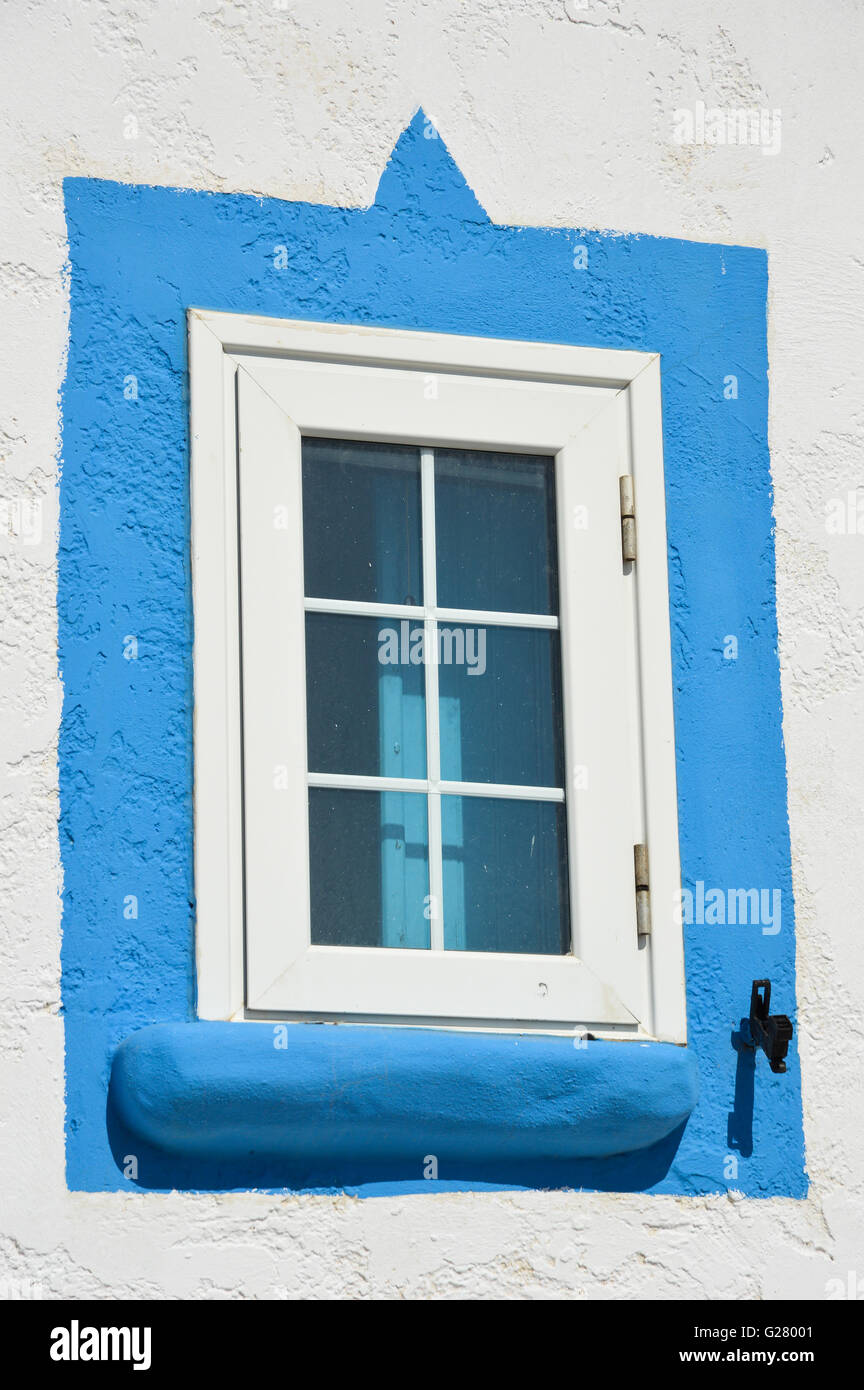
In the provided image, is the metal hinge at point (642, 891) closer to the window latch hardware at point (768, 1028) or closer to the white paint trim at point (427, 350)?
the window latch hardware at point (768, 1028)

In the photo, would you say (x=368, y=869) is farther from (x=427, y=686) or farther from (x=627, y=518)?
(x=627, y=518)

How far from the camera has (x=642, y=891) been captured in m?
4.15

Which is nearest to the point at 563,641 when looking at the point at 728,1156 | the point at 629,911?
the point at 629,911

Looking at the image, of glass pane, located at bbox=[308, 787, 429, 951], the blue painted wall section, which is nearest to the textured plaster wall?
the blue painted wall section

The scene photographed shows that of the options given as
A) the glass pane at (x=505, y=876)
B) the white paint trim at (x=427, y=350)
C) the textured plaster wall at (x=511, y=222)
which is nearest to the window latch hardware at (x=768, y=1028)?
the textured plaster wall at (x=511, y=222)

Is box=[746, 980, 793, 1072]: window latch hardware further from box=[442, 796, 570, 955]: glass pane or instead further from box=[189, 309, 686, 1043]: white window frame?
box=[442, 796, 570, 955]: glass pane

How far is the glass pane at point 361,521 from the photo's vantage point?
13.8 feet

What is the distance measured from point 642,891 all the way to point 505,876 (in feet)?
0.86

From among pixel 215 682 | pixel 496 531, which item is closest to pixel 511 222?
pixel 496 531

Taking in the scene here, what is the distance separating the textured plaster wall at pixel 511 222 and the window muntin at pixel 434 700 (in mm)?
496

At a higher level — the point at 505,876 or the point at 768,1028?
the point at 505,876

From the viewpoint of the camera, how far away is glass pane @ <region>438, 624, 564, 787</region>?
13.8 ft

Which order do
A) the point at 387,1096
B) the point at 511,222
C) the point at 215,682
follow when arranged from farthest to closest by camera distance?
the point at 511,222, the point at 215,682, the point at 387,1096

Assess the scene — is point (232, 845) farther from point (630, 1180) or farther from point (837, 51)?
point (837, 51)
